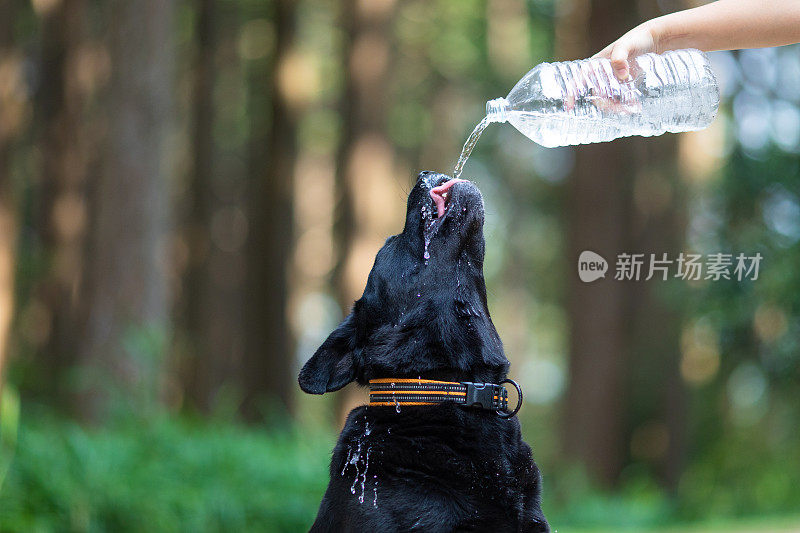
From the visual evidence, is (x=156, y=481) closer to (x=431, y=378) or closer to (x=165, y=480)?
(x=165, y=480)

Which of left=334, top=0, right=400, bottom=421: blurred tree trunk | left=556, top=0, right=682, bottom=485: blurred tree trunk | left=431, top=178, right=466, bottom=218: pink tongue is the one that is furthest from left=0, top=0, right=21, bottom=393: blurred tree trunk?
left=556, top=0, right=682, bottom=485: blurred tree trunk

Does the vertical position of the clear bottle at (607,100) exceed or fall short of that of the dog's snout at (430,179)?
it exceeds it

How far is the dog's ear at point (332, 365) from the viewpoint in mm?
3557

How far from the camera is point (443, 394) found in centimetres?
344

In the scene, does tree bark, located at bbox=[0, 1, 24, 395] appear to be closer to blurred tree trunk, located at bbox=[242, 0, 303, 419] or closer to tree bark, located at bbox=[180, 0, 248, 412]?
blurred tree trunk, located at bbox=[242, 0, 303, 419]

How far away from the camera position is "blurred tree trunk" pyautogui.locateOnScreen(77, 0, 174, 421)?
9.66 metres

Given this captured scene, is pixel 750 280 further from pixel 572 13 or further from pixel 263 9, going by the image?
pixel 263 9

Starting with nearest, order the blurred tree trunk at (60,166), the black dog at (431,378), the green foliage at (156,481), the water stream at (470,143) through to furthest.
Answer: the black dog at (431,378), the water stream at (470,143), the green foliage at (156,481), the blurred tree trunk at (60,166)

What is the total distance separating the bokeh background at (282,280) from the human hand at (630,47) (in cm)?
102

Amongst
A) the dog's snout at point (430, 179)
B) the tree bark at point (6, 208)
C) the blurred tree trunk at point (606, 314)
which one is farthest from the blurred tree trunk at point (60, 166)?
the dog's snout at point (430, 179)

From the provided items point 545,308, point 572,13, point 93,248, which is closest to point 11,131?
point 93,248

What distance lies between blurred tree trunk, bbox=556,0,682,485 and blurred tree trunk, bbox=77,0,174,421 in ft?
20.6

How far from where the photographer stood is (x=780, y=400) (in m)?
13.5

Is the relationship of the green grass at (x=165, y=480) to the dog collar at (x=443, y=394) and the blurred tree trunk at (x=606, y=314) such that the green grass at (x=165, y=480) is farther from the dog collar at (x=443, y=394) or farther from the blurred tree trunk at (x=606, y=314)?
the blurred tree trunk at (x=606, y=314)
